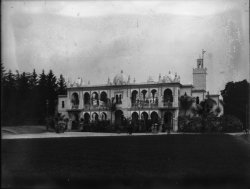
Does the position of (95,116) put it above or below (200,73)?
below

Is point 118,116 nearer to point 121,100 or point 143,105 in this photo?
point 121,100

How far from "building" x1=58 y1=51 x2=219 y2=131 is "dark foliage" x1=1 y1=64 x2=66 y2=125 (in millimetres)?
598

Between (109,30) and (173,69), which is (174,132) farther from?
(109,30)

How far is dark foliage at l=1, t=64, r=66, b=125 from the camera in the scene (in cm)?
777

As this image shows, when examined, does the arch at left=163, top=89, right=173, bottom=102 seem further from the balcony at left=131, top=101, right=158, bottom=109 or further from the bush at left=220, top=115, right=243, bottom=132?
the bush at left=220, top=115, right=243, bottom=132

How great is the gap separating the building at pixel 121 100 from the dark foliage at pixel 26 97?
1.96 ft

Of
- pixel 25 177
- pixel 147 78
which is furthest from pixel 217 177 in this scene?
pixel 25 177

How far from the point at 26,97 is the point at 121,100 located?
11.3 ft

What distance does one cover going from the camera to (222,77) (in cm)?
830

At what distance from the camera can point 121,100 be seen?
10.9 meters

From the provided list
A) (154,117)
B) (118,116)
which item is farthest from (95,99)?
(154,117)

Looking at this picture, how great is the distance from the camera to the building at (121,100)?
32.1ft

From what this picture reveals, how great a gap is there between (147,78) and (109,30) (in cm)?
174

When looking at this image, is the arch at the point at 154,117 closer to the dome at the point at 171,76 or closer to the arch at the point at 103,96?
the arch at the point at 103,96
